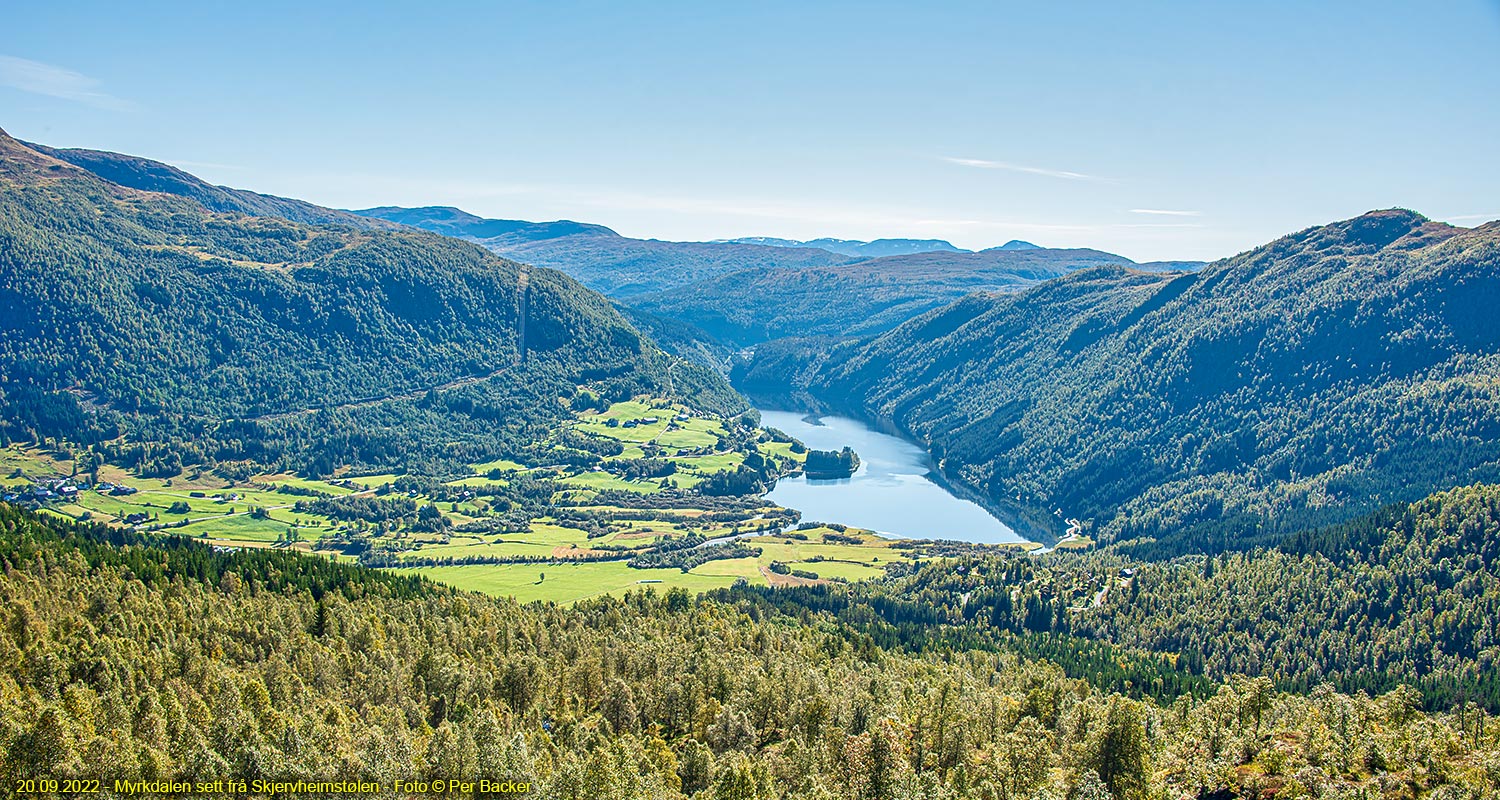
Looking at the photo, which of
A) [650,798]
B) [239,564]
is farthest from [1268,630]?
[239,564]

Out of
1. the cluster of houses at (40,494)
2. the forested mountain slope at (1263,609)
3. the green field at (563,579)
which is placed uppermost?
the forested mountain slope at (1263,609)

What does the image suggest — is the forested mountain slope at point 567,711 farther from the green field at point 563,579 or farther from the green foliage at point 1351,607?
the green field at point 563,579

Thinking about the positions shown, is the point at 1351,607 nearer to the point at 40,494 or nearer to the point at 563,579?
the point at 563,579

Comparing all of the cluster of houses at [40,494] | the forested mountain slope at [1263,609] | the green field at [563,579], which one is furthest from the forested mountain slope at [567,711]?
the cluster of houses at [40,494]

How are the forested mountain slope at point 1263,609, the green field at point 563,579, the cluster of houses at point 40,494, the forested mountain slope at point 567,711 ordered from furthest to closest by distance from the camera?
the cluster of houses at point 40,494, the green field at point 563,579, the forested mountain slope at point 1263,609, the forested mountain slope at point 567,711

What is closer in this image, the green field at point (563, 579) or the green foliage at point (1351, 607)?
the green foliage at point (1351, 607)

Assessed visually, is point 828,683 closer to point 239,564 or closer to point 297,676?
point 297,676

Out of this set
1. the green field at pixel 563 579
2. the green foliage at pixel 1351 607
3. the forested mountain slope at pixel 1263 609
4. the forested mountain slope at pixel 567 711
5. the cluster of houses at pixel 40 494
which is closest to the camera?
the forested mountain slope at pixel 567 711

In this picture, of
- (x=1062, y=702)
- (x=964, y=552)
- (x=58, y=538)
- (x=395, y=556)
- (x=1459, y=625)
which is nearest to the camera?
(x=1062, y=702)

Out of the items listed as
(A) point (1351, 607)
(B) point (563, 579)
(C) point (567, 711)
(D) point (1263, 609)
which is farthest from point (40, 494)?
(A) point (1351, 607)
